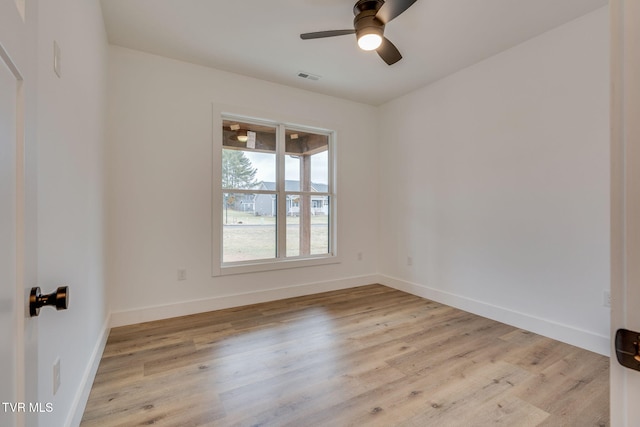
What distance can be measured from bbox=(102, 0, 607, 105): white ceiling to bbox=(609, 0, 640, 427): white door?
2.15 m

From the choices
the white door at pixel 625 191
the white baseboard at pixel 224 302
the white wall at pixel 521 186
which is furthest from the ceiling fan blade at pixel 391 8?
the white baseboard at pixel 224 302

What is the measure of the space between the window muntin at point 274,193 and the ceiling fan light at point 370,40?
1.71 meters

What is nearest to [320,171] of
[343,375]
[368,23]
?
[368,23]

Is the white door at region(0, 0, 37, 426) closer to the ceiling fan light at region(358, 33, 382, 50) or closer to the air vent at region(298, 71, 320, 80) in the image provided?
the ceiling fan light at region(358, 33, 382, 50)

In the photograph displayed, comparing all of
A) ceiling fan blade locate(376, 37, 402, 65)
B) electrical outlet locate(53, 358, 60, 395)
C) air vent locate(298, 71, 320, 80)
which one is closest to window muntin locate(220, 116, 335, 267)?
air vent locate(298, 71, 320, 80)

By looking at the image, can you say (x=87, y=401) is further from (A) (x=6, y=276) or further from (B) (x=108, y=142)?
(B) (x=108, y=142)

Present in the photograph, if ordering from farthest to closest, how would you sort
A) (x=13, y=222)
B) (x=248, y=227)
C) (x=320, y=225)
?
(x=320, y=225) < (x=248, y=227) < (x=13, y=222)

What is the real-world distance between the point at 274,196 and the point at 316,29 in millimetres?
1927

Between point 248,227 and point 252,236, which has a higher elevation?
point 248,227

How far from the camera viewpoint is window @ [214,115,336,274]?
11.4ft

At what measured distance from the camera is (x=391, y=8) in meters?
1.97

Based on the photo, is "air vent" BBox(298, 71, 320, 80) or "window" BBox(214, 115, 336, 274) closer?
"air vent" BBox(298, 71, 320, 80)

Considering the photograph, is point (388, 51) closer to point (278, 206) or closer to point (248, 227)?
point (278, 206)

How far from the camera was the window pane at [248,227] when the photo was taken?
345 cm
